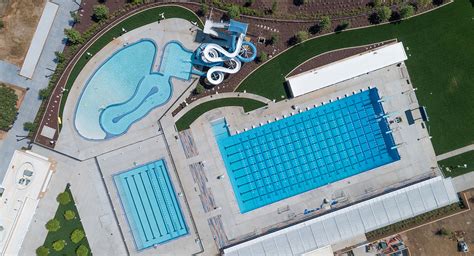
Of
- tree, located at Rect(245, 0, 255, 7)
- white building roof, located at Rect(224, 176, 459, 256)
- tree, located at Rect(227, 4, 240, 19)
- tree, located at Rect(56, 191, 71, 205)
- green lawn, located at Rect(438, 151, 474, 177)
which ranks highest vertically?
tree, located at Rect(245, 0, 255, 7)

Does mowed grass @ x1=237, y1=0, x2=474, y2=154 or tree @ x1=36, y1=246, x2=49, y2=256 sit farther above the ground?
mowed grass @ x1=237, y1=0, x2=474, y2=154

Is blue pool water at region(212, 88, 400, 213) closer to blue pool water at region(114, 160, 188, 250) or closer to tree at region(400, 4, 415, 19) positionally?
blue pool water at region(114, 160, 188, 250)

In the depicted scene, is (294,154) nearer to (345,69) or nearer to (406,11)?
(345,69)

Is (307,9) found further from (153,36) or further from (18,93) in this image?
(18,93)

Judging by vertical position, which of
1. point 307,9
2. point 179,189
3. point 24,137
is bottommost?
point 179,189

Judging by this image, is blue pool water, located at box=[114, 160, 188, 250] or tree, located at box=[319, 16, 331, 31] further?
blue pool water, located at box=[114, 160, 188, 250]

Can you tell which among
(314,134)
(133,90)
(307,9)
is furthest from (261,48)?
(133,90)

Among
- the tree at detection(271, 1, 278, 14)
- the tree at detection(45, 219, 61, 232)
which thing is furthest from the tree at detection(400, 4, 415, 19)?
the tree at detection(45, 219, 61, 232)
